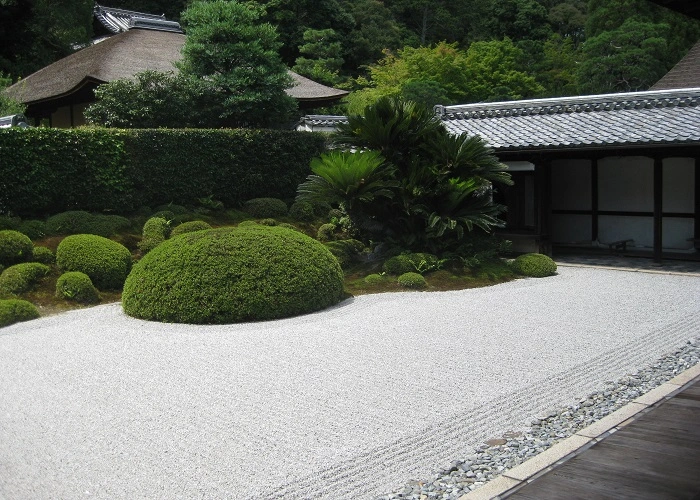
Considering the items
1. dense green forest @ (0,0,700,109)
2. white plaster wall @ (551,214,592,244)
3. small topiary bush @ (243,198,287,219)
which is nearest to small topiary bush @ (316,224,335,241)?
small topiary bush @ (243,198,287,219)

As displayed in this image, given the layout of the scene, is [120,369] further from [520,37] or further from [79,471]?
[520,37]

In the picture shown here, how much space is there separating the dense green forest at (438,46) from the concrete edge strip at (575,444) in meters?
18.5

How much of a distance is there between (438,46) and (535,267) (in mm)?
18815

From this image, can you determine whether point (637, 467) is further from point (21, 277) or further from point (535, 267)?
point (21, 277)

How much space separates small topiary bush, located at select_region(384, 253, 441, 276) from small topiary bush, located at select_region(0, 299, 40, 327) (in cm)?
584

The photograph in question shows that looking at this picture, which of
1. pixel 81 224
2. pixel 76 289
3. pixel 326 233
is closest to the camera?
pixel 76 289

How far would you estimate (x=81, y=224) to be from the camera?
46.5 ft

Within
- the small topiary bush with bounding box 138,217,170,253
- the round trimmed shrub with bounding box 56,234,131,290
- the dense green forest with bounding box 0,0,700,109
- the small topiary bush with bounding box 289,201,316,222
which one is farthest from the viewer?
the dense green forest with bounding box 0,0,700,109

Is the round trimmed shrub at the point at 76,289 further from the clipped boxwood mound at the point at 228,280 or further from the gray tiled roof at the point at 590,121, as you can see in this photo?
the gray tiled roof at the point at 590,121

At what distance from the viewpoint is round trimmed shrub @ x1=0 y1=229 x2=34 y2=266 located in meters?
12.0

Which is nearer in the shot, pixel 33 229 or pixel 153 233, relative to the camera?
pixel 33 229

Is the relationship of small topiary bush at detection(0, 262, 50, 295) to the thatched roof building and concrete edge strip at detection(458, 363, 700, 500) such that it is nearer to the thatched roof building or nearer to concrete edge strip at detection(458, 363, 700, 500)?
concrete edge strip at detection(458, 363, 700, 500)

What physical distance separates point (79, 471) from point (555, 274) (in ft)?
34.6

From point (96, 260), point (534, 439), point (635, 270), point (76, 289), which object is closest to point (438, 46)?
point (635, 270)
